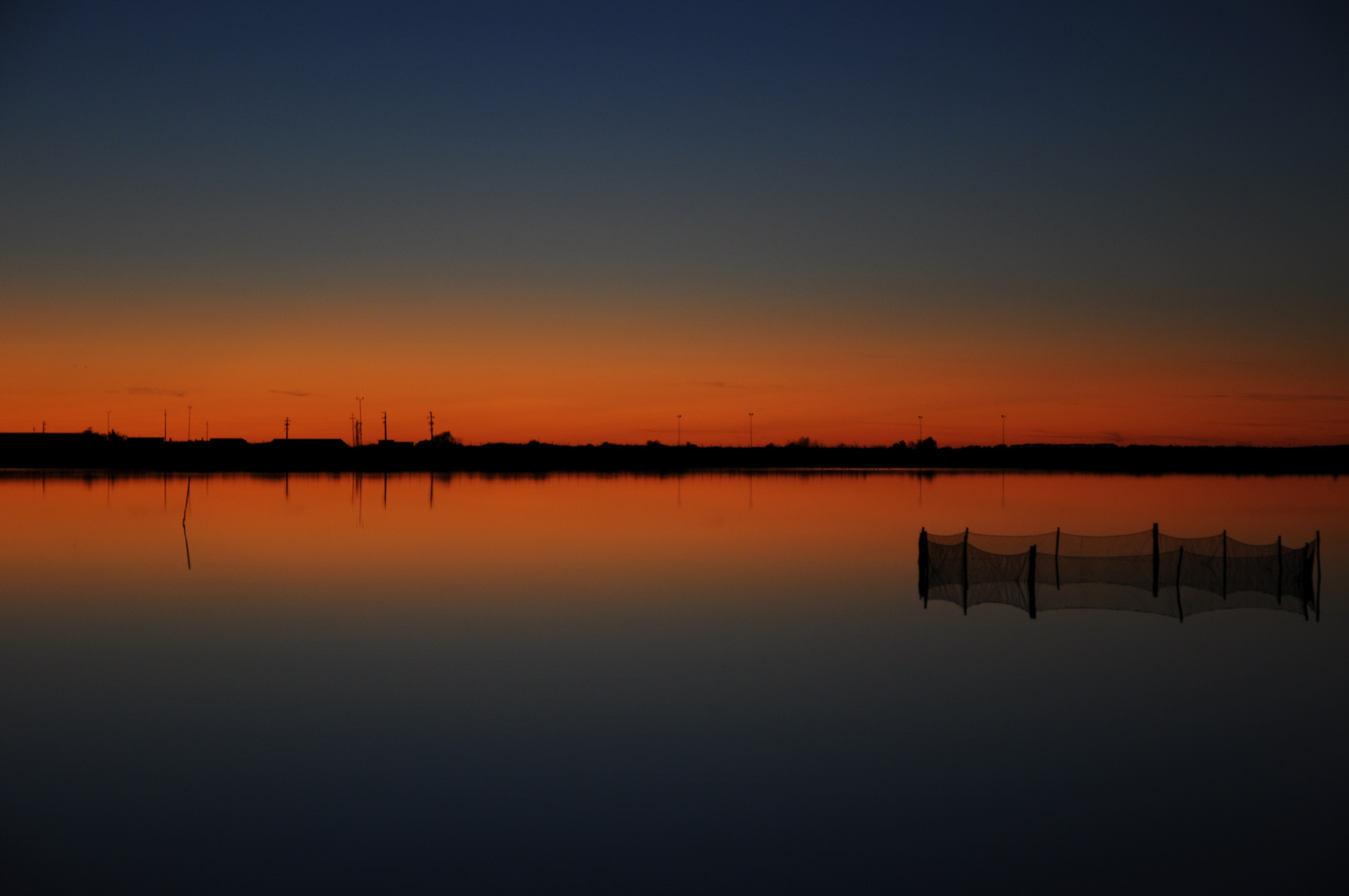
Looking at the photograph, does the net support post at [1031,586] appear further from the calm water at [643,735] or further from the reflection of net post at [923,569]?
the reflection of net post at [923,569]

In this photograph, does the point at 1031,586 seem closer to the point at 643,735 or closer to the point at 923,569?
the point at 923,569

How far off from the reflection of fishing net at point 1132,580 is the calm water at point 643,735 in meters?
1.02

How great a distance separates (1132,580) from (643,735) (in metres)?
19.5

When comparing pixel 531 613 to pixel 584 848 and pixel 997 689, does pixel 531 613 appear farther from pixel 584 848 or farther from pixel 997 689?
pixel 584 848

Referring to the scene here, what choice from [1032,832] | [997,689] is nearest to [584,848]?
[1032,832]

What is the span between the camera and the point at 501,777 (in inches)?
566

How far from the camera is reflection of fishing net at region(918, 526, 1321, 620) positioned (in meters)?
27.2

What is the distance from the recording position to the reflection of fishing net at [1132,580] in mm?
27234

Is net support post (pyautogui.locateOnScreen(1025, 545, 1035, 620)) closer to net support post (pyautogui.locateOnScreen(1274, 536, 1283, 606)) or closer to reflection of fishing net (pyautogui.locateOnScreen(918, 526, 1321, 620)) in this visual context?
reflection of fishing net (pyautogui.locateOnScreen(918, 526, 1321, 620))

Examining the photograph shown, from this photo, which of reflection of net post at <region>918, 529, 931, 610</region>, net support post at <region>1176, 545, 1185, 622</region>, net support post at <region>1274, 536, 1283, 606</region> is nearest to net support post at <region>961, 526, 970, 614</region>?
reflection of net post at <region>918, 529, 931, 610</region>

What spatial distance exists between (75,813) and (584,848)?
6967 millimetres

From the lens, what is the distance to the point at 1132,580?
Answer: 2961cm

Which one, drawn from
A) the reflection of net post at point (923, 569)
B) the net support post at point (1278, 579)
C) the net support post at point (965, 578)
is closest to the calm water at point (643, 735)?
the net support post at point (965, 578)

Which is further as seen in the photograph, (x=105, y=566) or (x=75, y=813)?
(x=105, y=566)
